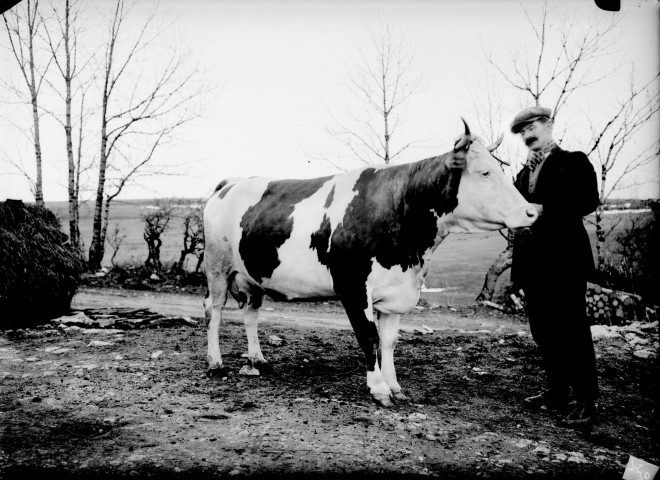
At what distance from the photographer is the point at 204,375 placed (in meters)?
4.82

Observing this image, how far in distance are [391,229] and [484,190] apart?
77 cm

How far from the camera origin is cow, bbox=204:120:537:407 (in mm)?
3867

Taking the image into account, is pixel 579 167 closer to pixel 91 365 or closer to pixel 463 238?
pixel 91 365

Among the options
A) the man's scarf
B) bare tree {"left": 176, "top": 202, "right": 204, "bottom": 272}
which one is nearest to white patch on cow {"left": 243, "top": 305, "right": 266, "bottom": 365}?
the man's scarf

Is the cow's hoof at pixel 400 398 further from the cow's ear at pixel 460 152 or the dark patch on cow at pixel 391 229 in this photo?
the cow's ear at pixel 460 152

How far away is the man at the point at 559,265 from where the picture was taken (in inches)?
145

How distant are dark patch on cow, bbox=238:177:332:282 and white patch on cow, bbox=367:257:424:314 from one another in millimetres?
898

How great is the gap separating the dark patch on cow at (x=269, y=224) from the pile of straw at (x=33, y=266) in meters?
3.79

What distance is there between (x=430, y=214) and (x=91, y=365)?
3527 mm

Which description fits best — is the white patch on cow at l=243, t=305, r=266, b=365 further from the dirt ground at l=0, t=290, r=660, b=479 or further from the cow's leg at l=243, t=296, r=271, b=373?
the dirt ground at l=0, t=290, r=660, b=479

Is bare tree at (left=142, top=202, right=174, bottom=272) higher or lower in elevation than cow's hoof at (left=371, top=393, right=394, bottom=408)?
higher

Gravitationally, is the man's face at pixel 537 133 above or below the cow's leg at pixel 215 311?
above

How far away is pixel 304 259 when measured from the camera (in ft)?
14.4

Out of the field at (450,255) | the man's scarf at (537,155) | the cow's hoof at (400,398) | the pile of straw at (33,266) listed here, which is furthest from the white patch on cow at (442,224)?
the field at (450,255)
